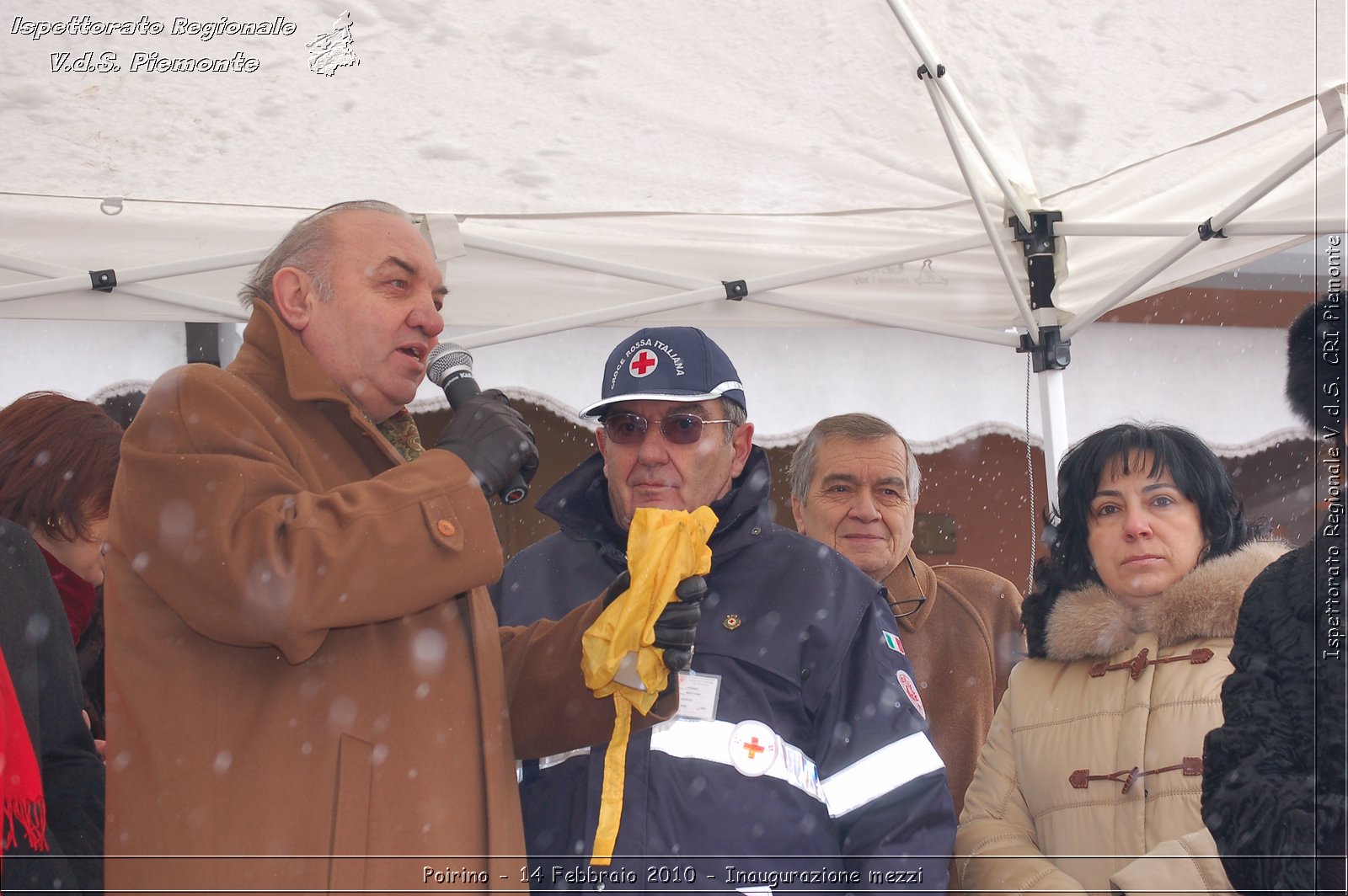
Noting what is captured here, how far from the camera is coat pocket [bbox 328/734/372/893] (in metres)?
1.74

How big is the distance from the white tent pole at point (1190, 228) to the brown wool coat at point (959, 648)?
133 cm

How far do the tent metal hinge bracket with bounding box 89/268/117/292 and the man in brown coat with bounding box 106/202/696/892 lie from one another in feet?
7.01

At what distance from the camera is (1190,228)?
12.8ft

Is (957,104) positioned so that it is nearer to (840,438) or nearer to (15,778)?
(840,438)

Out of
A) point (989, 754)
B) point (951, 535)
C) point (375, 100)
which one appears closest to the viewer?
point (989, 754)

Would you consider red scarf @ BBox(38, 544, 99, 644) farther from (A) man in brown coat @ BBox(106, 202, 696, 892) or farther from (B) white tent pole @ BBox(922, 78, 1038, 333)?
(B) white tent pole @ BBox(922, 78, 1038, 333)

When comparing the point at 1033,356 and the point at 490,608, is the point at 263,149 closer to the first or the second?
the point at 490,608

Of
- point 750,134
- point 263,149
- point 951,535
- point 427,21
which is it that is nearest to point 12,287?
point 263,149

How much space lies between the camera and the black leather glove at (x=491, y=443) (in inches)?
74.2

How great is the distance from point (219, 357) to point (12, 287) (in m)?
1.10

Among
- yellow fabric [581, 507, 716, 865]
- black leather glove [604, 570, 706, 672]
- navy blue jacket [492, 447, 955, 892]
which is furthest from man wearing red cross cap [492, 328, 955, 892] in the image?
black leather glove [604, 570, 706, 672]

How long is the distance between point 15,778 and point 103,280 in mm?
2207

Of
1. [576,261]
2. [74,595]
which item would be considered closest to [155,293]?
[74,595]

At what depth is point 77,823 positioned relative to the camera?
2379 millimetres
